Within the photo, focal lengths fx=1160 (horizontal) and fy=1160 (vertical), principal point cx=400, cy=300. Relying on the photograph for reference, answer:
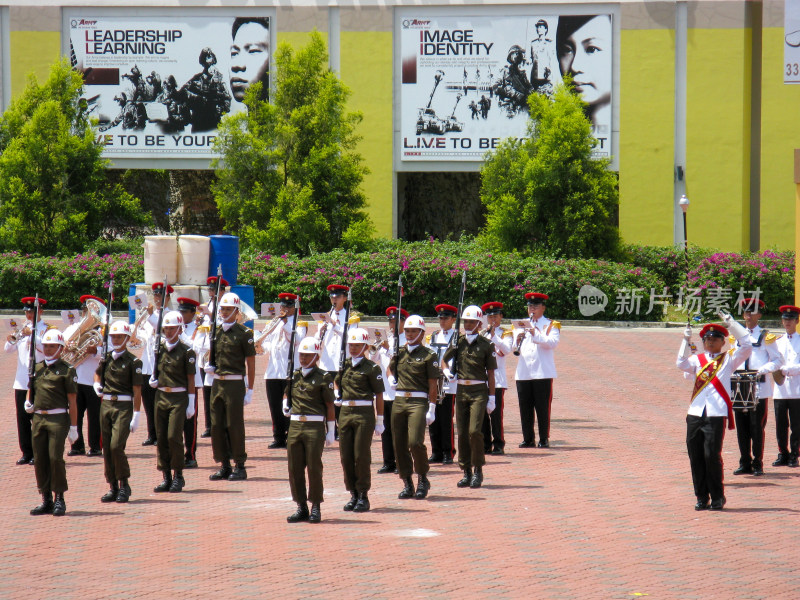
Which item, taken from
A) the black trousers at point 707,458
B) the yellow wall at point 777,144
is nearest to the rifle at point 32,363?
the black trousers at point 707,458

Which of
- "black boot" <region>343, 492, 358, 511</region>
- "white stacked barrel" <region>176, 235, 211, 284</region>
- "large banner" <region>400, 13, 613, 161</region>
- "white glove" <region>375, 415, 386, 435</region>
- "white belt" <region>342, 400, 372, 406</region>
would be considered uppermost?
"large banner" <region>400, 13, 613, 161</region>

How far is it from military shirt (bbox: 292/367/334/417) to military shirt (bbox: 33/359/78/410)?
85.5 inches

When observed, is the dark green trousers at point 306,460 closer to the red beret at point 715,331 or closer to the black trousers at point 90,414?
A: the red beret at point 715,331

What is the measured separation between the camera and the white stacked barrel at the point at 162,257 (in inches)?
988

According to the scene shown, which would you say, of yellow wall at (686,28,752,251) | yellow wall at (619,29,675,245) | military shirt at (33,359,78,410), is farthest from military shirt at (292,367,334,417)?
yellow wall at (686,28,752,251)

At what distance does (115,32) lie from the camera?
34031 millimetres

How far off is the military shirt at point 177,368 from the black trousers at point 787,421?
252 inches

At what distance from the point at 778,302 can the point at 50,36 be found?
22034 millimetres

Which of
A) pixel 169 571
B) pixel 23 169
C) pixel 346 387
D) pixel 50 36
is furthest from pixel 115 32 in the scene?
pixel 169 571

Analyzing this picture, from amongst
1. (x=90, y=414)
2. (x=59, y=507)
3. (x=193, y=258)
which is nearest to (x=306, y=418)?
(x=59, y=507)

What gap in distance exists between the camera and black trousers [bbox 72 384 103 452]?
1378 centimetres

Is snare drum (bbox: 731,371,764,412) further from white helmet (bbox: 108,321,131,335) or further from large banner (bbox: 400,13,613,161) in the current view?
large banner (bbox: 400,13,613,161)

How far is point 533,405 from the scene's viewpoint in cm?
1448

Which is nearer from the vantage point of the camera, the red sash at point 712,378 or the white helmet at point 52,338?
the red sash at point 712,378
